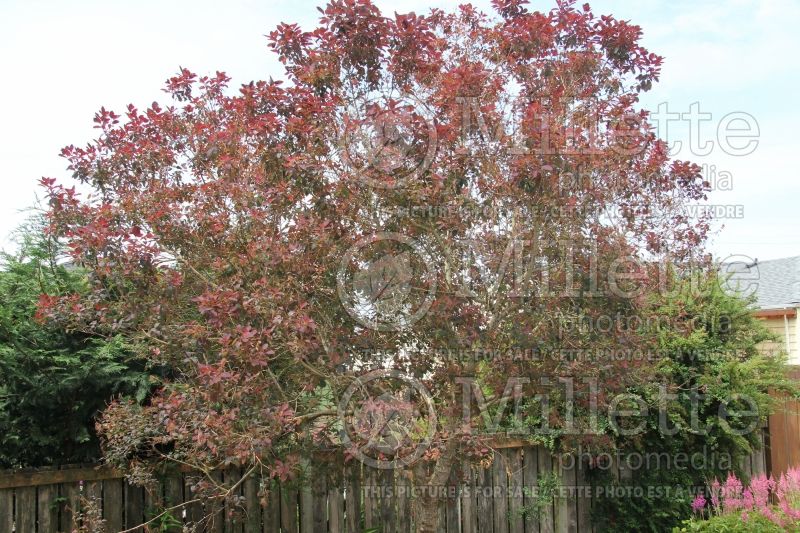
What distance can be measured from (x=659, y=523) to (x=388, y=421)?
374 cm

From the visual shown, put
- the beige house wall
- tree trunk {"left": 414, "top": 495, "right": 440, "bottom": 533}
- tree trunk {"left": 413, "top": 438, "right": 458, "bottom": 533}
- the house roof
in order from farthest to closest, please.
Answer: the house roof
the beige house wall
tree trunk {"left": 414, "top": 495, "right": 440, "bottom": 533}
tree trunk {"left": 413, "top": 438, "right": 458, "bottom": 533}

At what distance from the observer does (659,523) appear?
6.54m

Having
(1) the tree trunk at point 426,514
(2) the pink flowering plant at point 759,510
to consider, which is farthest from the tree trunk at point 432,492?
(2) the pink flowering plant at point 759,510

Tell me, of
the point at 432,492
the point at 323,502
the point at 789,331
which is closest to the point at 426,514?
the point at 432,492

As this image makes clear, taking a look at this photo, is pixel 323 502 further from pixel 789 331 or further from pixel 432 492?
pixel 789 331

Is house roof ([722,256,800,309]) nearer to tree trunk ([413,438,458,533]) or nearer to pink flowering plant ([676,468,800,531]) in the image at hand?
pink flowering plant ([676,468,800,531])

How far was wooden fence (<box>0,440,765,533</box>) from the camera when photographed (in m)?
4.72

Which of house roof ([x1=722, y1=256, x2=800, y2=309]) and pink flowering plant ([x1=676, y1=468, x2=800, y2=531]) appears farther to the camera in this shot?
house roof ([x1=722, y1=256, x2=800, y2=309])

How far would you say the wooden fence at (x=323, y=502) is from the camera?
186 inches

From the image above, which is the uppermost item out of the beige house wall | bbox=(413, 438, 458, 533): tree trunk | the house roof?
the house roof

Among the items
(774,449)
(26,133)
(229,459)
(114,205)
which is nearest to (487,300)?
(229,459)

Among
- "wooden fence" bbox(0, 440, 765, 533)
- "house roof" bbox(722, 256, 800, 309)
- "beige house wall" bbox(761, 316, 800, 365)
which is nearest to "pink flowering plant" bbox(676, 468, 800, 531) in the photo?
"wooden fence" bbox(0, 440, 765, 533)

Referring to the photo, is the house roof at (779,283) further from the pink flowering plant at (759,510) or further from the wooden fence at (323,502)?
the wooden fence at (323,502)

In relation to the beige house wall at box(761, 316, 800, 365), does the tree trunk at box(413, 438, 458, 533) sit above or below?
below
